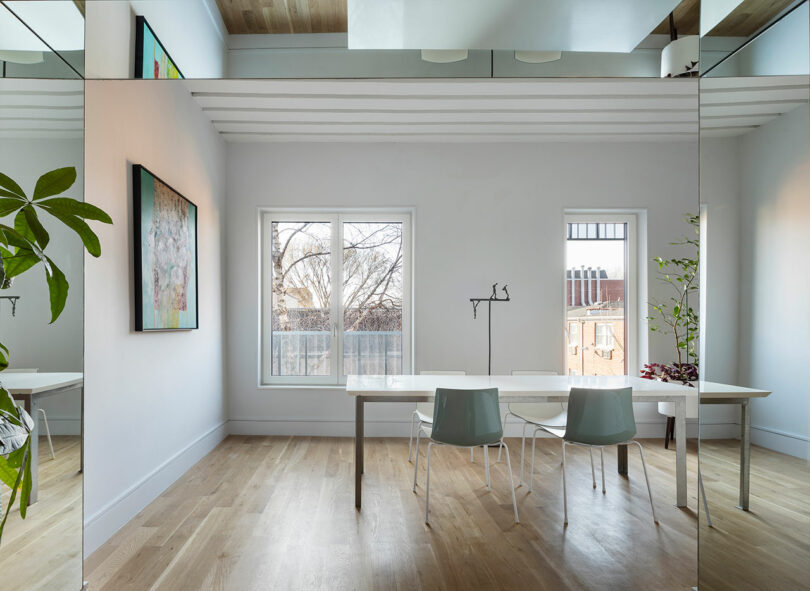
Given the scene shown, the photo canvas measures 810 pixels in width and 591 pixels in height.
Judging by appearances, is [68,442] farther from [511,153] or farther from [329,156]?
[511,153]

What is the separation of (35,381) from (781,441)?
252cm

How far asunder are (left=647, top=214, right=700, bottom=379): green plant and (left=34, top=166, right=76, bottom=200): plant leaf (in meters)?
4.63

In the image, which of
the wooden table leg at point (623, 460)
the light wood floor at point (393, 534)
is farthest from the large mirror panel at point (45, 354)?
the wooden table leg at point (623, 460)

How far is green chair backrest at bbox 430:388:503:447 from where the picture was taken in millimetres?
2977

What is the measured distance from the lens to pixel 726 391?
73.5 inches

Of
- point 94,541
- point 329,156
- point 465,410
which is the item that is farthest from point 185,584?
point 329,156

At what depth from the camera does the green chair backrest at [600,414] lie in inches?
117

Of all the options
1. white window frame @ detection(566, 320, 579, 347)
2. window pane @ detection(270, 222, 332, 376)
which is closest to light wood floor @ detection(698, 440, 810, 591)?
white window frame @ detection(566, 320, 579, 347)

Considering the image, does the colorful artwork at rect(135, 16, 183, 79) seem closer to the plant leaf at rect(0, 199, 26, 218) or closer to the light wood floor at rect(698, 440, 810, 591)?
the plant leaf at rect(0, 199, 26, 218)

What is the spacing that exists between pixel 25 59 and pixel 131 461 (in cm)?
222

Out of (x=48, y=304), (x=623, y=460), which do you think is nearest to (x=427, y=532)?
(x=623, y=460)

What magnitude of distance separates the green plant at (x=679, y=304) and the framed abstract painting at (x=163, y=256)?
13.4 feet

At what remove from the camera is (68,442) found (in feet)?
6.30

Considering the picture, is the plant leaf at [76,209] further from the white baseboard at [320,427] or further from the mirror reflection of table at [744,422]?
the white baseboard at [320,427]
